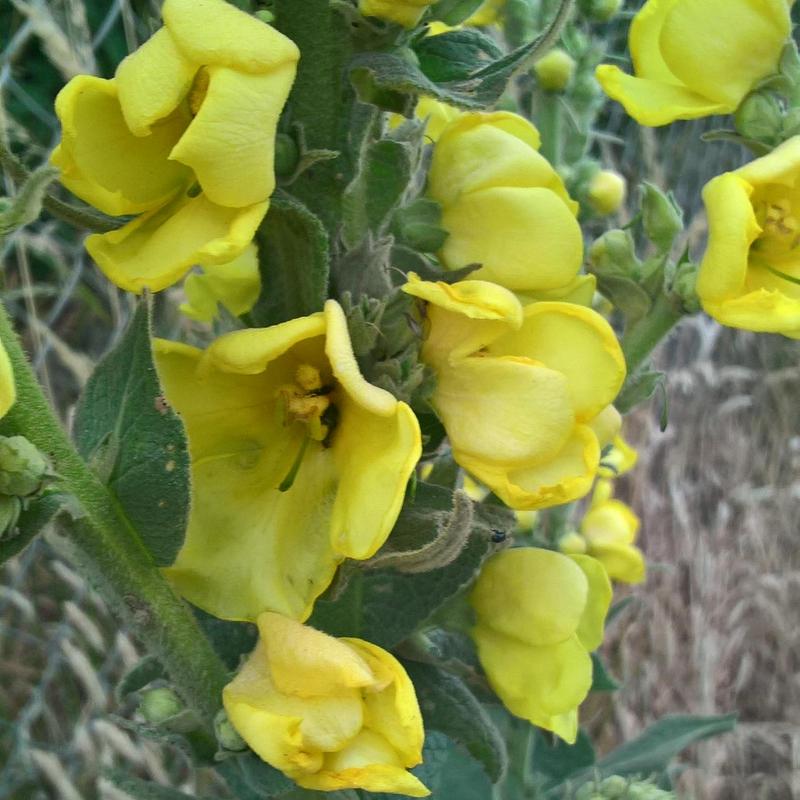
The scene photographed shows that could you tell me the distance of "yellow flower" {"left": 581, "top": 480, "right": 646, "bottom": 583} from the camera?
121 centimetres

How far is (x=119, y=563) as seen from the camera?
67cm

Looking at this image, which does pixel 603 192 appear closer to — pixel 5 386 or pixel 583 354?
Answer: pixel 583 354

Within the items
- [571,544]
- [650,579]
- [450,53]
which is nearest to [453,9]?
[450,53]

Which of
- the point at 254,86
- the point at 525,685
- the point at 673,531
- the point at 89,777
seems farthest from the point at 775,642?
the point at 254,86

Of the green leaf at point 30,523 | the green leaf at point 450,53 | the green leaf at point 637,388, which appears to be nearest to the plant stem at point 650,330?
the green leaf at point 637,388

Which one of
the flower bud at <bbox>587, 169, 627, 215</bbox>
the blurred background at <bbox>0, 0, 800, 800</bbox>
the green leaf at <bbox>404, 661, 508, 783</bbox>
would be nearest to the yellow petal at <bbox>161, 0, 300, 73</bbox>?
the green leaf at <bbox>404, 661, 508, 783</bbox>

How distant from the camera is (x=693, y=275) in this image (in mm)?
817

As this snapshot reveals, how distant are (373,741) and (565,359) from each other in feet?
0.84

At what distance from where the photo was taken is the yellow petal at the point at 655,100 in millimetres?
806

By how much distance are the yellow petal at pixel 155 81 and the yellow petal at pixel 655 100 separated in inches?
14.1

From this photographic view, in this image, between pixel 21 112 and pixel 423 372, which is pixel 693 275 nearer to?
pixel 423 372

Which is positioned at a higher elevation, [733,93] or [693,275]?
[733,93]

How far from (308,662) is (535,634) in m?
0.23

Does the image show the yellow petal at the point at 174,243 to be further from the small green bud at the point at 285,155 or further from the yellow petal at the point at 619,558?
the yellow petal at the point at 619,558
